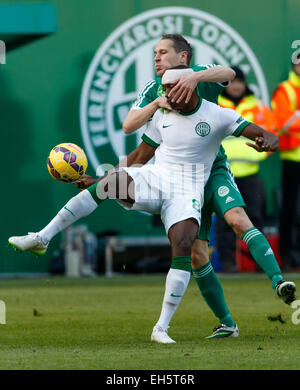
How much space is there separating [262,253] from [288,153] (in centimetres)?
743

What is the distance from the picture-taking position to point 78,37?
Answer: 1463 cm

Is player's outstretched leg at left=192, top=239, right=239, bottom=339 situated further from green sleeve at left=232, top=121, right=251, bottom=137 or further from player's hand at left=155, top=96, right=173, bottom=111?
player's hand at left=155, top=96, right=173, bottom=111

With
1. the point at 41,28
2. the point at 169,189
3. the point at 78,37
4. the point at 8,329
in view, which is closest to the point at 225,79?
the point at 169,189

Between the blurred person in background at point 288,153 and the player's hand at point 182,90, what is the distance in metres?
7.33

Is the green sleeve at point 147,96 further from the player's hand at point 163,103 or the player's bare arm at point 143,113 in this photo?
the player's hand at point 163,103

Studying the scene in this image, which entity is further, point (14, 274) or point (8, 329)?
point (14, 274)

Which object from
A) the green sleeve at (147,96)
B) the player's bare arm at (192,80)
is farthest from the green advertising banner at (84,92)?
the player's bare arm at (192,80)

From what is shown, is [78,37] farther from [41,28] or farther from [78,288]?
[78,288]

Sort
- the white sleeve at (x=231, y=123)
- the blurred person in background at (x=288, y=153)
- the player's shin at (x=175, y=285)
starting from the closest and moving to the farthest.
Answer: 1. the player's shin at (x=175, y=285)
2. the white sleeve at (x=231, y=123)
3. the blurred person in background at (x=288, y=153)

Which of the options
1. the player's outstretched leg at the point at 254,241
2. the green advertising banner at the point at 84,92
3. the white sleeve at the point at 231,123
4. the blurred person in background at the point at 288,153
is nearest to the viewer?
the player's outstretched leg at the point at 254,241

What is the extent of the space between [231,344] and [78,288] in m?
5.55

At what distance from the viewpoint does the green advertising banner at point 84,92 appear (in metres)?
14.5

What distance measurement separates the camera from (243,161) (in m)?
13.9

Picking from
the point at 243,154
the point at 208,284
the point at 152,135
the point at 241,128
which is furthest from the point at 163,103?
the point at 243,154
